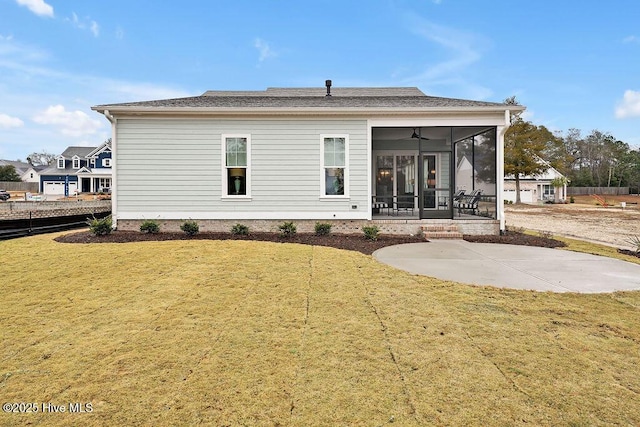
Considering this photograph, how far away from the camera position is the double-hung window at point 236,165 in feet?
32.7

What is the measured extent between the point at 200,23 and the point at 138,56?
5.84m

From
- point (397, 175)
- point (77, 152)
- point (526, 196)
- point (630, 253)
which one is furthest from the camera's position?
point (77, 152)

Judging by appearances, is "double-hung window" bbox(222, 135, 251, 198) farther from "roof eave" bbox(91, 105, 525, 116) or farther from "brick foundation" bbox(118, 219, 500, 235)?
"brick foundation" bbox(118, 219, 500, 235)

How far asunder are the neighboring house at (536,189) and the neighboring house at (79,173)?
47.4 metres

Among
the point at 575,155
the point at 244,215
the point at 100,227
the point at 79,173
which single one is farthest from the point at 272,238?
the point at 575,155

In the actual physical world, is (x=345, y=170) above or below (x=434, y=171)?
below

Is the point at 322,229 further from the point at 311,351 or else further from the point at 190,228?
the point at 311,351

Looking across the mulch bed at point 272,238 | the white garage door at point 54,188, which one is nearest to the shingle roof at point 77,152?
the white garage door at point 54,188

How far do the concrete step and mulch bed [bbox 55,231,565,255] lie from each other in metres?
0.29

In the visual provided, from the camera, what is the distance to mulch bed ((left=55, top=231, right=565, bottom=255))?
8.55 meters

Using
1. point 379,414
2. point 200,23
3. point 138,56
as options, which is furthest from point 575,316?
point 138,56

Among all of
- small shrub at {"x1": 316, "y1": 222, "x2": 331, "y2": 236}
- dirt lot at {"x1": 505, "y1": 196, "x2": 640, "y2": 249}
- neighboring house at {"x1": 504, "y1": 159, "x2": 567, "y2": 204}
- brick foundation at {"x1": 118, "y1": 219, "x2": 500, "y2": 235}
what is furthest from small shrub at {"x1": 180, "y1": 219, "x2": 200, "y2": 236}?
neighboring house at {"x1": 504, "y1": 159, "x2": 567, "y2": 204}

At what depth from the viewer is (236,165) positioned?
10.0m

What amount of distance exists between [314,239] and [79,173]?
44518 millimetres
